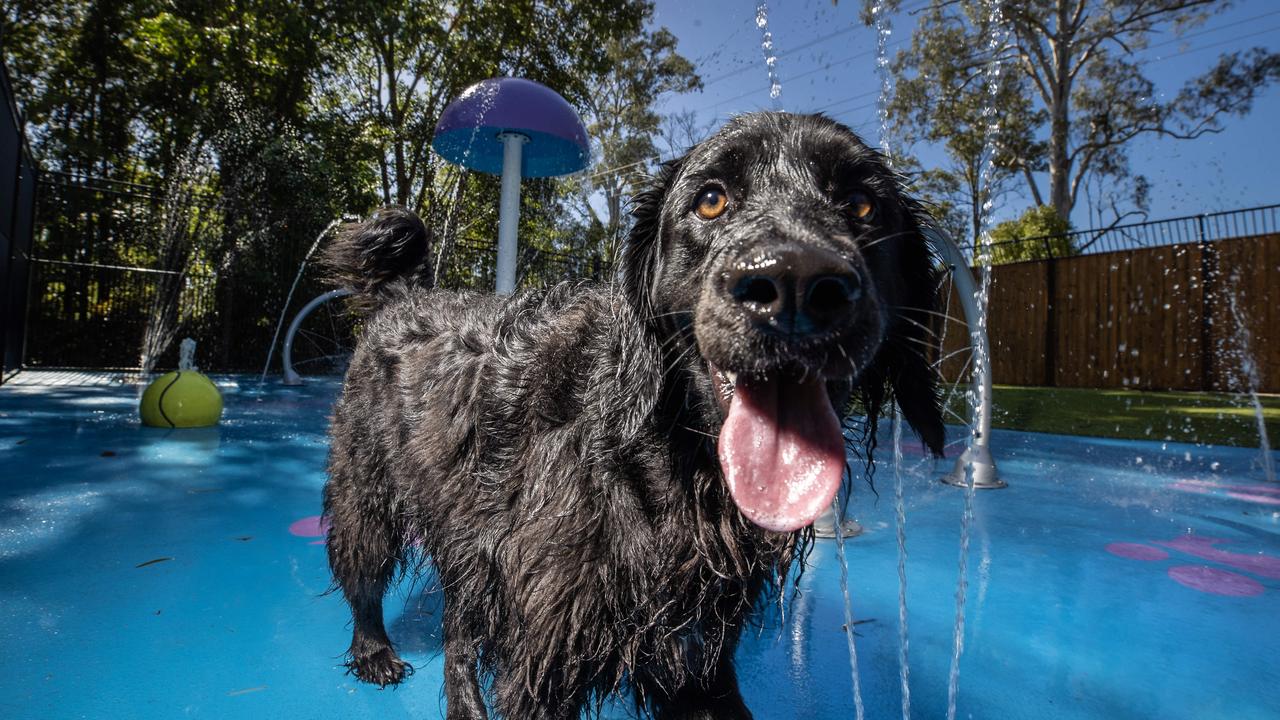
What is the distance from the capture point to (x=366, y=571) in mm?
2678

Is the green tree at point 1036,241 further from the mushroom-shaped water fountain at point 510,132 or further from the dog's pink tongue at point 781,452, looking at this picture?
the dog's pink tongue at point 781,452

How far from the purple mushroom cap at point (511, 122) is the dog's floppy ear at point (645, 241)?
18.0 ft

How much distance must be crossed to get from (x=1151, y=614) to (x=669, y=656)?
2735mm

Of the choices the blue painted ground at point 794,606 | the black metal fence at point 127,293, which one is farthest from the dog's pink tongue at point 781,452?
the black metal fence at point 127,293

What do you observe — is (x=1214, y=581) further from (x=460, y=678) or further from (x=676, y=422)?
(x=460, y=678)

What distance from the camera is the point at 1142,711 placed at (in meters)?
2.25

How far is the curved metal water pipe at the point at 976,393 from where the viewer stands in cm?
452

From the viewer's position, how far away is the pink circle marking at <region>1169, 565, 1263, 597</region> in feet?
10.7

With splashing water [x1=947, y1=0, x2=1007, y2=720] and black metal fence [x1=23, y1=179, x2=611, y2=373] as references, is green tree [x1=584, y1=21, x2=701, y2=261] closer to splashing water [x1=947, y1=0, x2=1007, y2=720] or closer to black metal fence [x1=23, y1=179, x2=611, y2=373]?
black metal fence [x1=23, y1=179, x2=611, y2=373]

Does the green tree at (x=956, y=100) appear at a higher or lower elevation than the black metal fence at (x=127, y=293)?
higher

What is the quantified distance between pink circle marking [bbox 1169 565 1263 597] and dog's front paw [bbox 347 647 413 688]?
154 inches

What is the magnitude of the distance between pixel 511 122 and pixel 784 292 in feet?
20.9

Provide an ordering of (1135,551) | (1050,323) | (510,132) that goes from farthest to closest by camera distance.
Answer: (1050,323) < (510,132) < (1135,551)

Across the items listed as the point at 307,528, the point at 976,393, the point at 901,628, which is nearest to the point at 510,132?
the point at 307,528
